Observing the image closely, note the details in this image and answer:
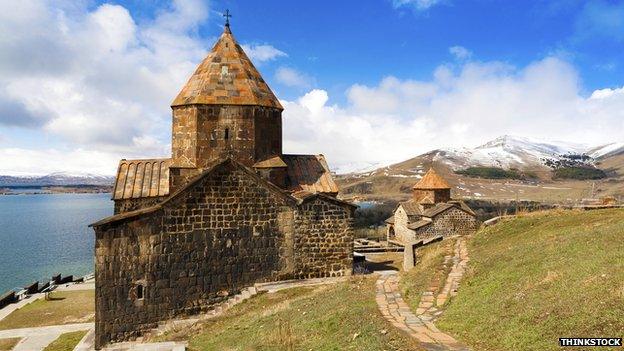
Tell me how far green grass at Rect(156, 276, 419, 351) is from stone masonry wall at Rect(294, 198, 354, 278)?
1.36 metres

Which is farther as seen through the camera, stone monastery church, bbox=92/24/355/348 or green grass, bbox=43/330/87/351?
green grass, bbox=43/330/87/351

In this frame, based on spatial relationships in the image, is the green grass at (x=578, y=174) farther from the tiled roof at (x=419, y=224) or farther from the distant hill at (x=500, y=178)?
the tiled roof at (x=419, y=224)

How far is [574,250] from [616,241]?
2.54 feet

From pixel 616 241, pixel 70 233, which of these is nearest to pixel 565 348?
pixel 616 241

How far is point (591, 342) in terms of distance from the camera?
5039 mm

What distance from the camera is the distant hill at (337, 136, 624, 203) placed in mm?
114625

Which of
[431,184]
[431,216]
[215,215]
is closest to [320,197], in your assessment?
[215,215]

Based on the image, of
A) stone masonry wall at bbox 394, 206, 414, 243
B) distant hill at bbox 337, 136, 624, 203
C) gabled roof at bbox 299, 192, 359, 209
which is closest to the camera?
gabled roof at bbox 299, 192, 359, 209

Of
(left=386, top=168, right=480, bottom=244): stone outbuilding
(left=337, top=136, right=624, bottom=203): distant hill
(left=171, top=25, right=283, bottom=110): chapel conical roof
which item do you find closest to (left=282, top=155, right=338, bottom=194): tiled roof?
(left=171, top=25, right=283, bottom=110): chapel conical roof

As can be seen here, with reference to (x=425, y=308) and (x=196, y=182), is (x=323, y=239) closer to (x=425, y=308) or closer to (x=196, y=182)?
(x=196, y=182)

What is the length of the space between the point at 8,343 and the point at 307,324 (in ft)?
36.3

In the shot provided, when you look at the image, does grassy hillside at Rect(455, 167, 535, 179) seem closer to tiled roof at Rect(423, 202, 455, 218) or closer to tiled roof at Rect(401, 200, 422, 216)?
tiled roof at Rect(401, 200, 422, 216)

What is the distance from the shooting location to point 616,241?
862 cm

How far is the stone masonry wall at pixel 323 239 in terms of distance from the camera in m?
13.6
